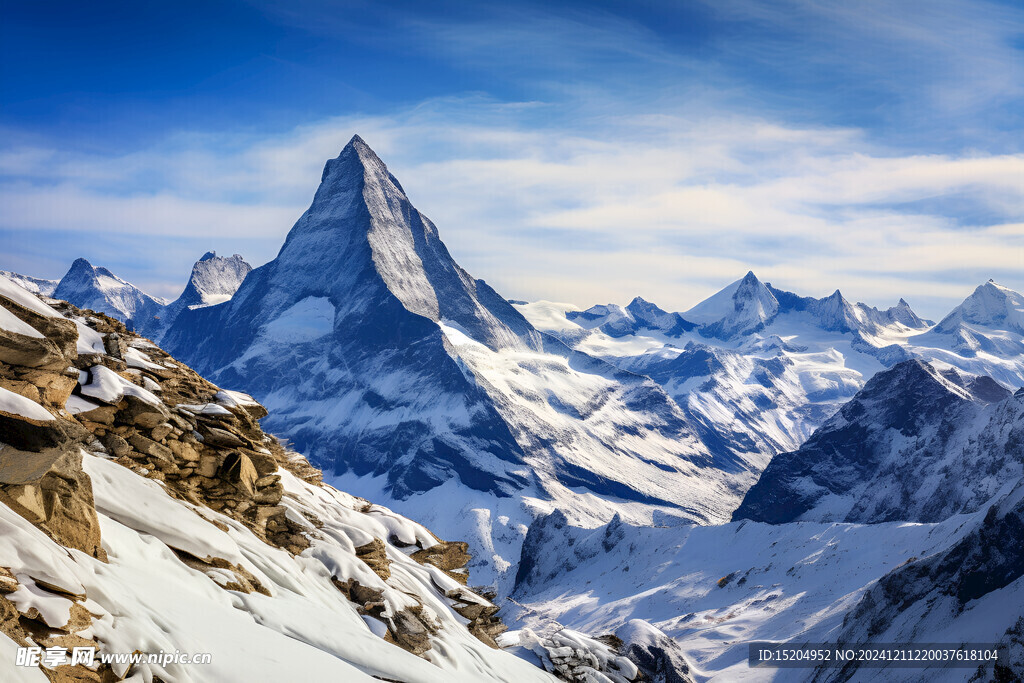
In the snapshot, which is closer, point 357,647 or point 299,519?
point 357,647

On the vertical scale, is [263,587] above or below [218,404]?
below

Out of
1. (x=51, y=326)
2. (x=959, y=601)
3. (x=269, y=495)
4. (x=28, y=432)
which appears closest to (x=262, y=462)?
(x=269, y=495)

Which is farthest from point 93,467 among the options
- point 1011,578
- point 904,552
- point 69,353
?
point 904,552

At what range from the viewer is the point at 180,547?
20.6 m

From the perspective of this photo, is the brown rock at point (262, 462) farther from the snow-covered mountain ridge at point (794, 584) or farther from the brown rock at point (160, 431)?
the snow-covered mountain ridge at point (794, 584)

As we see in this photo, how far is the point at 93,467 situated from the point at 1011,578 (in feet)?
180

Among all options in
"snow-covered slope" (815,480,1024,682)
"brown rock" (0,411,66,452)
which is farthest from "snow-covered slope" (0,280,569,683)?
"snow-covered slope" (815,480,1024,682)

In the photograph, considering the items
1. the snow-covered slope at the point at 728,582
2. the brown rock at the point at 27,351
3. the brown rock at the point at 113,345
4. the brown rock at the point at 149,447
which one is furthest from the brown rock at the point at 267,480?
the snow-covered slope at the point at 728,582

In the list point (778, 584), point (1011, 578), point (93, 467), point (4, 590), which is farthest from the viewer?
point (778, 584)

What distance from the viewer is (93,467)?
2059 centimetres

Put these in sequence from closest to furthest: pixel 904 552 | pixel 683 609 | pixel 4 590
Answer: pixel 4 590 < pixel 904 552 < pixel 683 609

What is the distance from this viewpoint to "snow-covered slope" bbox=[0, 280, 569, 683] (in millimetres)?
14516

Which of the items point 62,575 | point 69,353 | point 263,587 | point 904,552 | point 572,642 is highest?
point 69,353

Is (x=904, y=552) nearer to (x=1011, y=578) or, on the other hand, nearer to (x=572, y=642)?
(x=1011, y=578)
